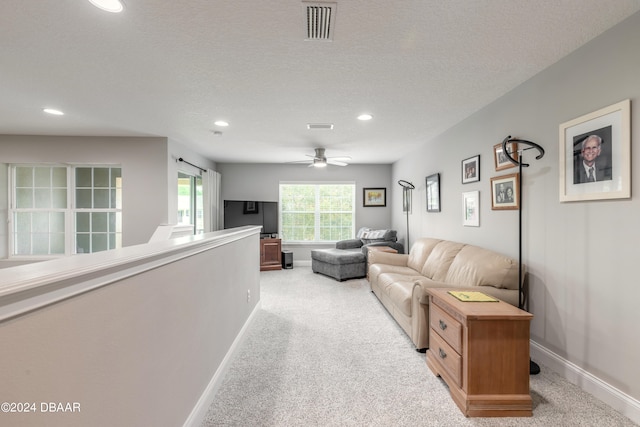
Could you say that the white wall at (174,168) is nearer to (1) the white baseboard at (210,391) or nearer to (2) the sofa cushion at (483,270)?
(1) the white baseboard at (210,391)

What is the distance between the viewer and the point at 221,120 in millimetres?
3568

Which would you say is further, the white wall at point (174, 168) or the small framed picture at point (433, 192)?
the white wall at point (174, 168)

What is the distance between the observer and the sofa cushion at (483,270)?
8.07ft

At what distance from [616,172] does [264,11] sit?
7.78ft

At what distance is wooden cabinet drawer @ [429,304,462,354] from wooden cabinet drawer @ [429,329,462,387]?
0.14 ft

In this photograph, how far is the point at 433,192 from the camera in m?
4.48

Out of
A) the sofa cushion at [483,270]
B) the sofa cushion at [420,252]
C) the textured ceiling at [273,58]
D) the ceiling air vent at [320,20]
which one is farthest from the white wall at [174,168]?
the sofa cushion at [483,270]

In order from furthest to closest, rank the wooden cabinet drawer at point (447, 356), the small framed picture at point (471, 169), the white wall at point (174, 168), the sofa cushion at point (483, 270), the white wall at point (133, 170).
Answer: the white wall at point (174, 168)
the white wall at point (133, 170)
the small framed picture at point (471, 169)
the sofa cushion at point (483, 270)
the wooden cabinet drawer at point (447, 356)

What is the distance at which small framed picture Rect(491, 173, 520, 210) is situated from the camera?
8.73 ft

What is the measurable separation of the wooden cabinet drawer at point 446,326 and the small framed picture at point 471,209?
149 cm

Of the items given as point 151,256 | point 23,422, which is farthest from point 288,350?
point 23,422

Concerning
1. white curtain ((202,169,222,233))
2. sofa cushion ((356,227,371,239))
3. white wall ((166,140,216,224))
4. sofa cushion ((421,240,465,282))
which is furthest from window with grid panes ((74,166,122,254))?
sofa cushion ((421,240,465,282))

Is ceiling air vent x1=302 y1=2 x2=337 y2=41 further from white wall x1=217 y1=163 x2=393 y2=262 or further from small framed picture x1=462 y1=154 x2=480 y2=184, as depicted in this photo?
white wall x1=217 y1=163 x2=393 y2=262

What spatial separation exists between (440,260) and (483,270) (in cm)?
86
